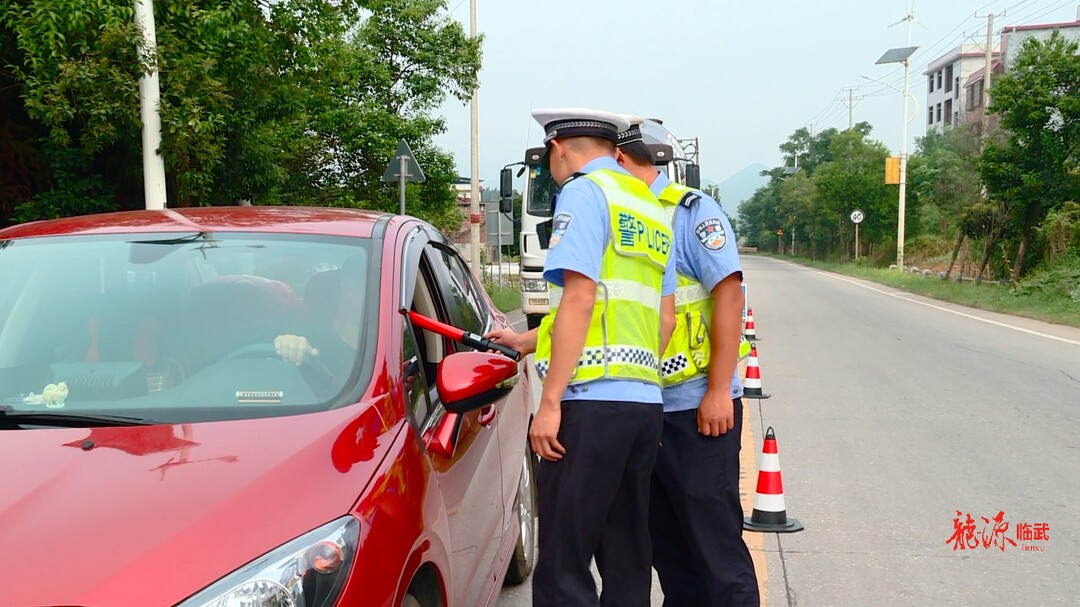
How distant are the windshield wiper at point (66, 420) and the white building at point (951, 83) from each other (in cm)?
6629

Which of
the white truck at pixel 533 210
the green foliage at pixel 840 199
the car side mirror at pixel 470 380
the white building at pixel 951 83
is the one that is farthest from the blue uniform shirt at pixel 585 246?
the white building at pixel 951 83

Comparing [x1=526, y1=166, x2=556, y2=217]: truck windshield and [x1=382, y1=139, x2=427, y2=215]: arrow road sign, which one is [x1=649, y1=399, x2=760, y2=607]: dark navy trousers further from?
[x1=526, y1=166, x2=556, y2=217]: truck windshield

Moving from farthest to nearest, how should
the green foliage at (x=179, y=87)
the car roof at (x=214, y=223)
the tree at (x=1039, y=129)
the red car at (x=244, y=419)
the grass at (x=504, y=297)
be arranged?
the tree at (x=1039, y=129) < the grass at (x=504, y=297) < the green foliage at (x=179, y=87) < the car roof at (x=214, y=223) < the red car at (x=244, y=419)

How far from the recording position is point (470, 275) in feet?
14.9

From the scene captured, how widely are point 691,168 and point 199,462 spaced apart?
12762 mm

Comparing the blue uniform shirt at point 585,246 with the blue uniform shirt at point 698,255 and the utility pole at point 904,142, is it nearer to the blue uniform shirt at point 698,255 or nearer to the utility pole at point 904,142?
the blue uniform shirt at point 698,255

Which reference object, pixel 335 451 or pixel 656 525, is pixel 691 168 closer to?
pixel 656 525

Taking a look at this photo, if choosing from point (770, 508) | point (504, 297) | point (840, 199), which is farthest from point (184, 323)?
point (840, 199)

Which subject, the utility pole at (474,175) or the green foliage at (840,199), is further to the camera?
the green foliage at (840,199)

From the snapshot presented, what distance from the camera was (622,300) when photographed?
2713 mm

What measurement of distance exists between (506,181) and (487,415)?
10.4m

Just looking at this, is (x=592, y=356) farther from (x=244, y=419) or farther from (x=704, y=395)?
(x=244, y=419)

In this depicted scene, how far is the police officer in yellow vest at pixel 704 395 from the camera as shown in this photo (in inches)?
121

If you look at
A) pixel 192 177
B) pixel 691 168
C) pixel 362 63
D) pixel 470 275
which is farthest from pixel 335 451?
pixel 362 63
